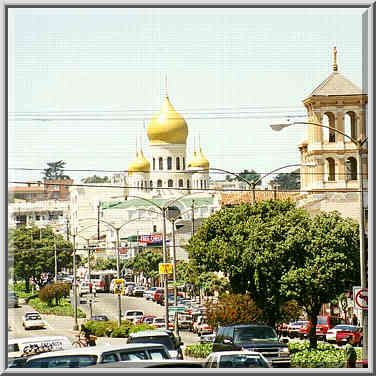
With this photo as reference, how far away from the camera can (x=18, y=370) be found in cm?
1606

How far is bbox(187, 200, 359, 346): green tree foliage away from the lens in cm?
2814

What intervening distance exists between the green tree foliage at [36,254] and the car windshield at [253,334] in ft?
19.5

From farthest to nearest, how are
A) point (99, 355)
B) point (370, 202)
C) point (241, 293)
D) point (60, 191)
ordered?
1. point (60, 191)
2. point (241, 293)
3. point (370, 202)
4. point (99, 355)

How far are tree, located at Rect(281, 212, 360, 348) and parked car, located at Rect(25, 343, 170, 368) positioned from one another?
1237 centimetres

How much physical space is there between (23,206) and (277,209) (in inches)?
335

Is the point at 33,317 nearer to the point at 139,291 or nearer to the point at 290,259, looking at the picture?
the point at 290,259

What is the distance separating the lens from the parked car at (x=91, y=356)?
605 inches

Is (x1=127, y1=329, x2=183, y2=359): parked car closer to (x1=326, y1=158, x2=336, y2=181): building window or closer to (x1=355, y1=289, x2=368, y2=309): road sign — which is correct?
(x1=355, y1=289, x2=368, y2=309): road sign

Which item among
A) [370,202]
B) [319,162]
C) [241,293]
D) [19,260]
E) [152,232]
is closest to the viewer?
[370,202]

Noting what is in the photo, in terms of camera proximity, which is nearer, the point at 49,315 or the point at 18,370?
the point at 18,370

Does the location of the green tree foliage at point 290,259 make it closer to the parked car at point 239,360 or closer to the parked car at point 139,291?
the parked car at point 239,360

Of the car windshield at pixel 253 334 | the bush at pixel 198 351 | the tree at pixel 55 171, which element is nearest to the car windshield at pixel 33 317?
the tree at pixel 55 171

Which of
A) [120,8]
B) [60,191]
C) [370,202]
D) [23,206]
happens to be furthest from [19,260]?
[370,202]

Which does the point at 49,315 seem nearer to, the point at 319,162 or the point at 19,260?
the point at 19,260
